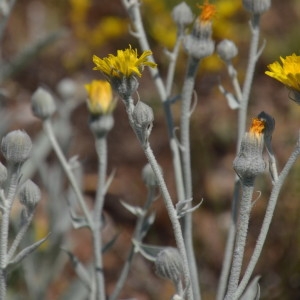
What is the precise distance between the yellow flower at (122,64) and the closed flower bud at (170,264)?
0.42 meters

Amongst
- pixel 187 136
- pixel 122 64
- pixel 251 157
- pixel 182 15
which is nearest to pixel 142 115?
pixel 122 64

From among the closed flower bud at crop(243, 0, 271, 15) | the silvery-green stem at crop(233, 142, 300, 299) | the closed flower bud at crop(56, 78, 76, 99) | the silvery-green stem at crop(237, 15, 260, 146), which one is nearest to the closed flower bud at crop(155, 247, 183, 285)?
the silvery-green stem at crop(233, 142, 300, 299)

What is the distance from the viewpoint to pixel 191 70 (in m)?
2.12

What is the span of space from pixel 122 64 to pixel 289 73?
390 mm

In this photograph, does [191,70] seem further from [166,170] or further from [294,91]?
[166,170]

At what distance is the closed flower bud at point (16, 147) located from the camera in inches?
70.4

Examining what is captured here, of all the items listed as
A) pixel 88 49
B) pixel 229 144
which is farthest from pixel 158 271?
pixel 88 49

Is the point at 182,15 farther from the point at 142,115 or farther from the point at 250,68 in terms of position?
the point at 142,115

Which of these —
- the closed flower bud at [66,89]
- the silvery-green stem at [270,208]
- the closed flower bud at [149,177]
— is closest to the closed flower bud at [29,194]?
the closed flower bud at [149,177]

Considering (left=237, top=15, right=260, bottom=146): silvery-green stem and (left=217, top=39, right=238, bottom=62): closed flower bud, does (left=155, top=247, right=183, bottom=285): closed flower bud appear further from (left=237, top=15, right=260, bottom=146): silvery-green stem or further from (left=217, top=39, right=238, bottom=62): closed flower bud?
(left=217, top=39, right=238, bottom=62): closed flower bud

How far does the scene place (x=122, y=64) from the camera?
1639 millimetres

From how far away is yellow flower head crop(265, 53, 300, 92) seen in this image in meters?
1.63

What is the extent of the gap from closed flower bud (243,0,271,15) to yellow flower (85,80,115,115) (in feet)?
1.64

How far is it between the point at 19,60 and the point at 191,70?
115cm
